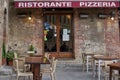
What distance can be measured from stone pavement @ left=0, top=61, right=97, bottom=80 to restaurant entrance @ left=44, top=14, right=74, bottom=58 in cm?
112

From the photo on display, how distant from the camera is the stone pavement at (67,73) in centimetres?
1571

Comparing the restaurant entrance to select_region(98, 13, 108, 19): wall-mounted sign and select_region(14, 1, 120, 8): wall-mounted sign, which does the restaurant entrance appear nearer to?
select_region(14, 1, 120, 8): wall-mounted sign

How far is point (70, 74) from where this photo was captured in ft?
56.6

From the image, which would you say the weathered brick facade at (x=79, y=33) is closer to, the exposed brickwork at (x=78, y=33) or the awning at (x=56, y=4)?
the exposed brickwork at (x=78, y=33)

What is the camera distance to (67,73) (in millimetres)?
17688

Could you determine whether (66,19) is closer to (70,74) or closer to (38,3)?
(38,3)

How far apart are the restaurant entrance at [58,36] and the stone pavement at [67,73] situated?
112cm

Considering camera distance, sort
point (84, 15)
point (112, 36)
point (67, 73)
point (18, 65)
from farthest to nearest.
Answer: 1. point (112, 36)
2. point (84, 15)
3. point (67, 73)
4. point (18, 65)

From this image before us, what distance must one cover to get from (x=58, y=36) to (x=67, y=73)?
4436 mm

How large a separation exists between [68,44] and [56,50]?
775 mm

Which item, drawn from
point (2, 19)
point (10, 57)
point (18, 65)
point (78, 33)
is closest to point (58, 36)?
point (78, 33)

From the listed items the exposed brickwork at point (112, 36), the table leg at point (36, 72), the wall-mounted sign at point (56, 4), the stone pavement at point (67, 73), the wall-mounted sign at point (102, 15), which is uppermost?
the wall-mounted sign at point (56, 4)

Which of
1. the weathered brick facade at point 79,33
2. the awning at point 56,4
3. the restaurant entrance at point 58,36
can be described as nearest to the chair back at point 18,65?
the awning at point 56,4

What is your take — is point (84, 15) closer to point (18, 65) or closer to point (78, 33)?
point (78, 33)
